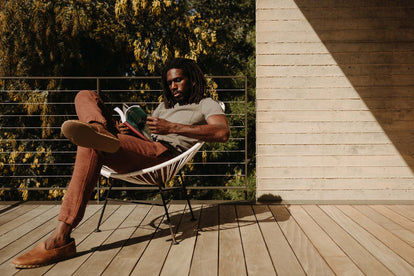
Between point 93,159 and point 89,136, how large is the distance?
0.69 ft

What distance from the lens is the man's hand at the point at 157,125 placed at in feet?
5.92

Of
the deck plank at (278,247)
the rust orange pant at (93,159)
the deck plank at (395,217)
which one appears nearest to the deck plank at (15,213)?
the rust orange pant at (93,159)

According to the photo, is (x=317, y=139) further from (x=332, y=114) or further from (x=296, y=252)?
(x=296, y=252)

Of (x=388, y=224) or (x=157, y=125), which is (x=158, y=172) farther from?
(x=388, y=224)

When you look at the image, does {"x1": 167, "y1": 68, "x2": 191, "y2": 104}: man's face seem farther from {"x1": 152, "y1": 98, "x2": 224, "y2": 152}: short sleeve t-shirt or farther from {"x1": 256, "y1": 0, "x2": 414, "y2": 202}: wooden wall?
{"x1": 256, "y1": 0, "x2": 414, "y2": 202}: wooden wall

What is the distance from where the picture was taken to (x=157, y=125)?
1.81 meters

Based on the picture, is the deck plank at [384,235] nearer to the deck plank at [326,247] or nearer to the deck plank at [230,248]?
the deck plank at [326,247]

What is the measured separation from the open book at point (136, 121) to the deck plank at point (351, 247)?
1183mm

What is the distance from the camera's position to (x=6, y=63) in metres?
5.15

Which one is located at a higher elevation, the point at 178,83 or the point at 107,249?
the point at 178,83

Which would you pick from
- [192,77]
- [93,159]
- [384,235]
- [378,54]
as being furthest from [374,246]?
[378,54]

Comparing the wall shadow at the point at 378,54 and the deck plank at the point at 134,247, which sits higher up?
the wall shadow at the point at 378,54

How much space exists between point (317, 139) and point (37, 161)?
435cm

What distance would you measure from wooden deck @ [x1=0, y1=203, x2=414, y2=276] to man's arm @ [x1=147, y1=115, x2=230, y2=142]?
57 cm
